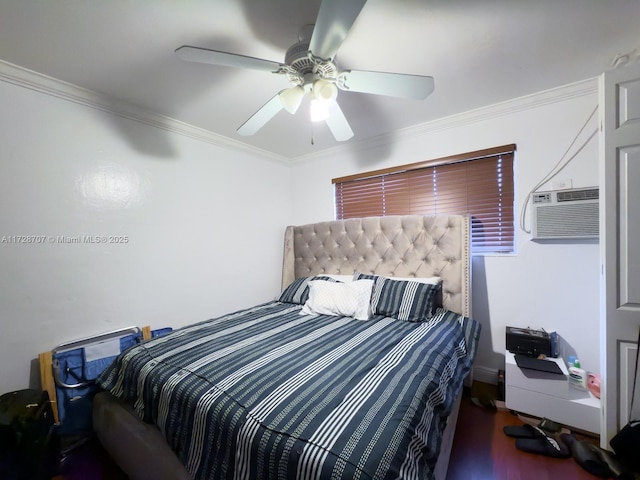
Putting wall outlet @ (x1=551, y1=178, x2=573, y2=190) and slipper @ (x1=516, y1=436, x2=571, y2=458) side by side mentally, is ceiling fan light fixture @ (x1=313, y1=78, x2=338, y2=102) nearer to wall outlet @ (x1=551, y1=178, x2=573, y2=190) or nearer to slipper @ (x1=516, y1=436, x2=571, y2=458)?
wall outlet @ (x1=551, y1=178, x2=573, y2=190)

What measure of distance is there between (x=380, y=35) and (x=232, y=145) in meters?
1.81

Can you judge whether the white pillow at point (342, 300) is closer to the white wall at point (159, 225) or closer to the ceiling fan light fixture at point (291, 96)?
the white wall at point (159, 225)

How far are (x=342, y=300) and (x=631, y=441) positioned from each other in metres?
1.66

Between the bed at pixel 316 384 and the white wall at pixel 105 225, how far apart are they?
1.75 feet

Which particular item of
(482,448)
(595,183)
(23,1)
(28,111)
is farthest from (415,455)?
(28,111)

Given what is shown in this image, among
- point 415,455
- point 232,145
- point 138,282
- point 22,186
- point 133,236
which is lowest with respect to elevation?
point 415,455

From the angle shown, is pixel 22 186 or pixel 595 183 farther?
pixel 595 183

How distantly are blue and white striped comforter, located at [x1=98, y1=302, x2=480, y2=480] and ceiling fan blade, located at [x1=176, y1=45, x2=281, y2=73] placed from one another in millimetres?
1391

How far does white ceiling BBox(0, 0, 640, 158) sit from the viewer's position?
120 centimetres

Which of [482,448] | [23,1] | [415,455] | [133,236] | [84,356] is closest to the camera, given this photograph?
[415,455]

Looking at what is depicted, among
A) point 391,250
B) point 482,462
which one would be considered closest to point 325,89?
point 391,250

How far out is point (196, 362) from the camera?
1.28 m

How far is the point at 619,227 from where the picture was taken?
1.39 m

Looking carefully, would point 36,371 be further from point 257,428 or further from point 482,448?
point 482,448
